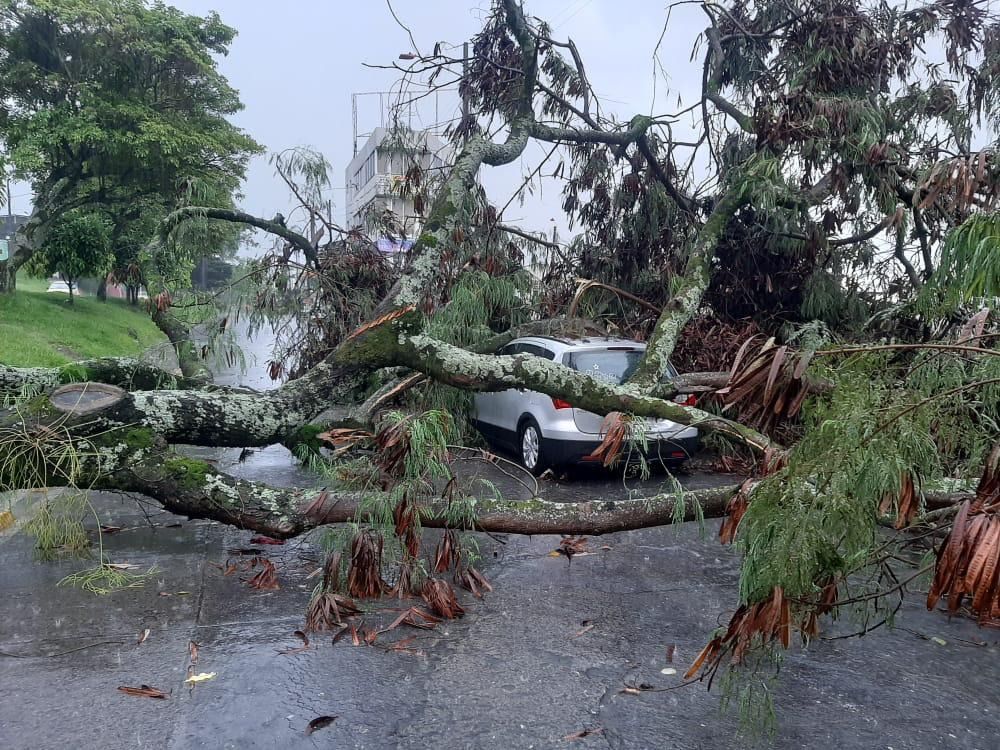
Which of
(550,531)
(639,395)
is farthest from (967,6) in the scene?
(550,531)

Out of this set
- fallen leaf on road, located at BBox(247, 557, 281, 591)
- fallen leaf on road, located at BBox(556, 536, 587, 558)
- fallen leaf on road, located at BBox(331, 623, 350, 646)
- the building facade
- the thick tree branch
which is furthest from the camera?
the building facade

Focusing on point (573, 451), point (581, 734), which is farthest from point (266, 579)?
point (573, 451)

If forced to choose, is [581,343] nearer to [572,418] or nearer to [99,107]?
[572,418]

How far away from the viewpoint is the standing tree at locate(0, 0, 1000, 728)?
248 centimetres

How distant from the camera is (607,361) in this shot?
8.64 m

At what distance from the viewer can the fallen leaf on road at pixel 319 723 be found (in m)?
3.50

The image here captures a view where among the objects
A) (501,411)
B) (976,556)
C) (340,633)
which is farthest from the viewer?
(501,411)

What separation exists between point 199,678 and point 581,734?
5.97ft

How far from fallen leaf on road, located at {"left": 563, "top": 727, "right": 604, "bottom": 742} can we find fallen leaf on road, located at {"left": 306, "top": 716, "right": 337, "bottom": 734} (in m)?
1.00

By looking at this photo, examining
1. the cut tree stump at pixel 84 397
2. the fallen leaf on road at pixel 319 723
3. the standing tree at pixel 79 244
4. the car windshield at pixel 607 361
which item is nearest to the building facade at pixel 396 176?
the car windshield at pixel 607 361

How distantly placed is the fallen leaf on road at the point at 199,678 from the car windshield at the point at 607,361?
5174mm

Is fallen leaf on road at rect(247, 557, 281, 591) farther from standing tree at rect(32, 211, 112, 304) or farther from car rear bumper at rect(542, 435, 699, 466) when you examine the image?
standing tree at rect(32, 211, 112, 304)

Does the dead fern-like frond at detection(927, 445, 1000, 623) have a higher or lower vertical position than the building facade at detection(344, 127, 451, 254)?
lower

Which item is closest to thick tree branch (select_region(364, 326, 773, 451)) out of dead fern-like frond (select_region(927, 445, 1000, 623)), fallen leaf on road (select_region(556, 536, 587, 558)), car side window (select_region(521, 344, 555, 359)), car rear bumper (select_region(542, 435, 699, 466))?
fallen leaf on road (select_region(556, 536, 587, 558))
